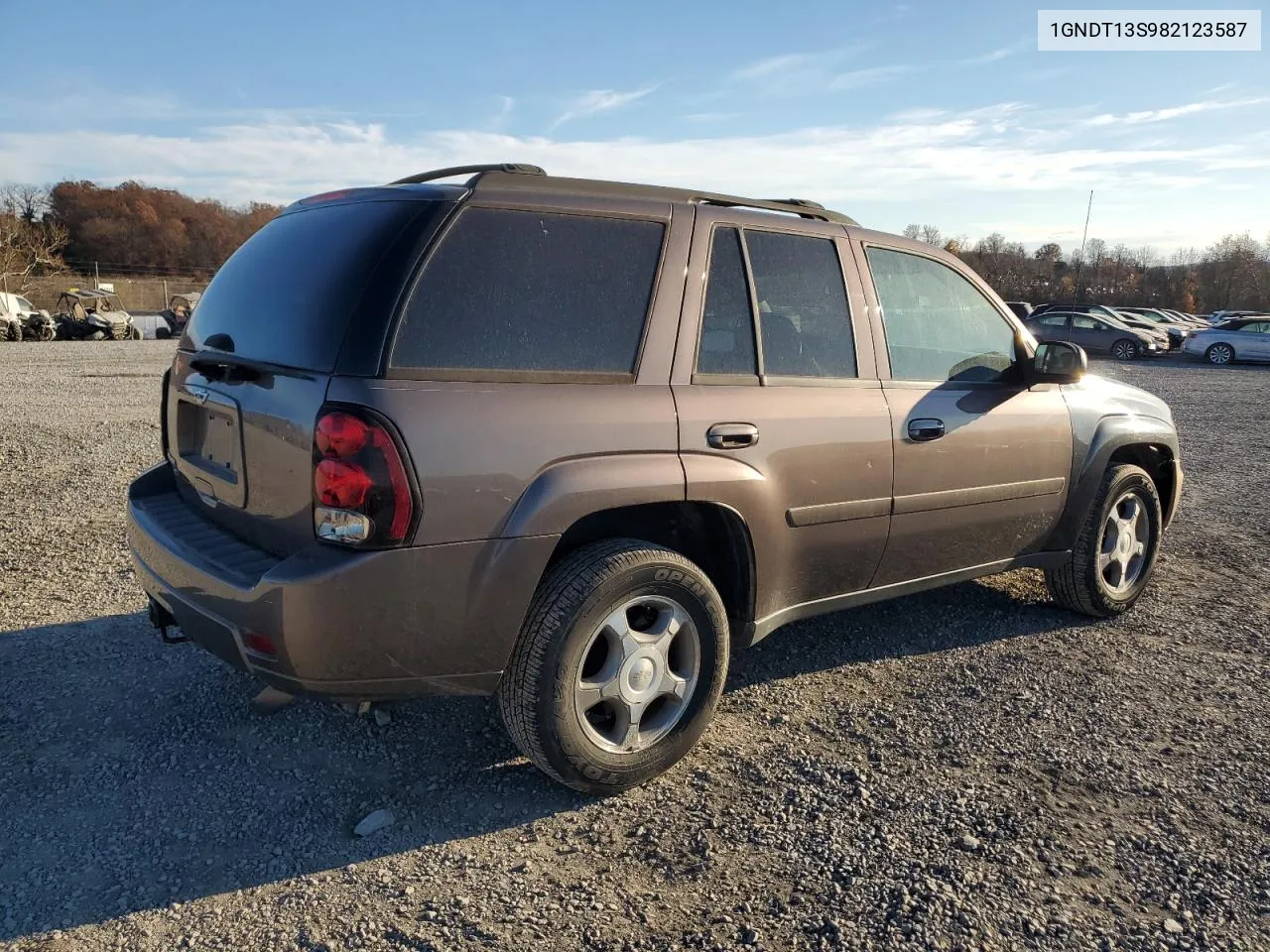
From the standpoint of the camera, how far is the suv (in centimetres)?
248

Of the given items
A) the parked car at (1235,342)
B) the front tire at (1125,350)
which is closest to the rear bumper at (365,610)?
the front tire at (1125,350)

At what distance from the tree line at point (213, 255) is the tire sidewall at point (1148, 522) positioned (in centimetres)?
5442

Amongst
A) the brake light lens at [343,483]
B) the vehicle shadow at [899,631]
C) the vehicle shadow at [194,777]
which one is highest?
the brake light lens at [343,483]

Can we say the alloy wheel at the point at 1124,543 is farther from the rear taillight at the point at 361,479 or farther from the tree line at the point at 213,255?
the tree line at the point at 213,255

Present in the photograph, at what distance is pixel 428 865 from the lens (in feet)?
8.34

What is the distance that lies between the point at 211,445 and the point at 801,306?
7.07ft

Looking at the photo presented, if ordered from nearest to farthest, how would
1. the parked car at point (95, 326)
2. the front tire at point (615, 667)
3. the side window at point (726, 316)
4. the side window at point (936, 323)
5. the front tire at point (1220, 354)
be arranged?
the front tire at point (615, 667) → the side window at point (726, 316) → the side window at point (936, 323) → the front tire at point (1220, 354) → the parked car at point (95, 326)

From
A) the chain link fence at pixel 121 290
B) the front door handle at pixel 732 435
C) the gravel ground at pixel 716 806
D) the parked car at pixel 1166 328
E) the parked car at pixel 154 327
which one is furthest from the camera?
the chain link fence at pixel 121 290

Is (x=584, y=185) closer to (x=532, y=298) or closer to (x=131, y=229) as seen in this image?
(x=532, y=298)

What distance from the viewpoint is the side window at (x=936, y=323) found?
12.3 feet

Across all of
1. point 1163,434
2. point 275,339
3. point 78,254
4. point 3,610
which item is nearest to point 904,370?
point 1163,434

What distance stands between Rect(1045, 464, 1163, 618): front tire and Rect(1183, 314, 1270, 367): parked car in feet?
86.3

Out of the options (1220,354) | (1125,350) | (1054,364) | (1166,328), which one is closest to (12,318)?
(1054,364)

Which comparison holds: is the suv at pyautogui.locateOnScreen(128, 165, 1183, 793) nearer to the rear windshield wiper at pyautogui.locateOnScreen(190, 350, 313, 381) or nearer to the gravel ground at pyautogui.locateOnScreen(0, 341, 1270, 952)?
the rear windshield wiper at pyautogui.locateOnScreen(190, 350, 313, 381)
